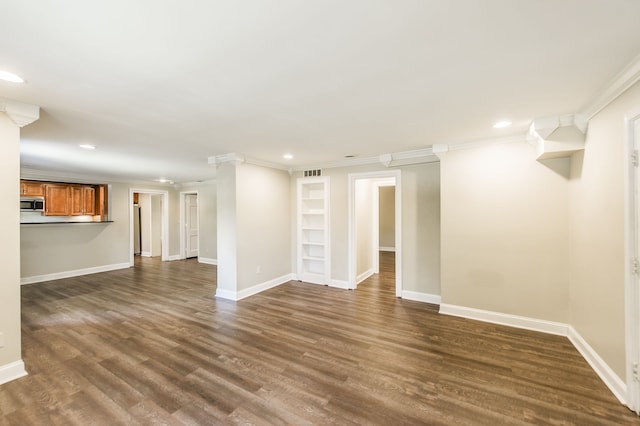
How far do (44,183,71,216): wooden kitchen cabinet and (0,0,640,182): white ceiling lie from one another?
3.69 meters

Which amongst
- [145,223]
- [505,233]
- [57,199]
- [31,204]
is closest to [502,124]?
[505,233]

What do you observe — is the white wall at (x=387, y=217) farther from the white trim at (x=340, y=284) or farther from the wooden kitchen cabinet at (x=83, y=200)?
the wooden kitchen cabinet at (x=83, y=200)

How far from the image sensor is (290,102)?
7.33 ft

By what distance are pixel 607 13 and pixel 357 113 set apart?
163 centimetres

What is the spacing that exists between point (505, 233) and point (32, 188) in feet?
28.2

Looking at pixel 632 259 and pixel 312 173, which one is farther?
pixel 312 173

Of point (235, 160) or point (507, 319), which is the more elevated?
point (235, 160)

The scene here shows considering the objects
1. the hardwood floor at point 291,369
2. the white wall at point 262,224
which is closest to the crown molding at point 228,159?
the white wall at point 262,224

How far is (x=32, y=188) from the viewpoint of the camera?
17.5 ft

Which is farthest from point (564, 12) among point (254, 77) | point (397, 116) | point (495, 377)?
point (495, 377)

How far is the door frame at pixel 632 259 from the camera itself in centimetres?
182

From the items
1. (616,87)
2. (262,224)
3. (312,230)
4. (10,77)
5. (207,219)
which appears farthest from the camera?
(207,219)

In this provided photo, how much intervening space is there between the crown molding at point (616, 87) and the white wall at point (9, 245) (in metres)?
4.70

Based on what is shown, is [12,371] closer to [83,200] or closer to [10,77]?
[10,77]
